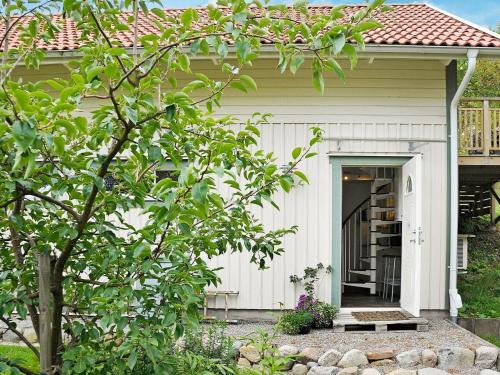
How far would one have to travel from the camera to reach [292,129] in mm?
7707

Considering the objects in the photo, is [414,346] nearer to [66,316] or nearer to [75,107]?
[66,316]

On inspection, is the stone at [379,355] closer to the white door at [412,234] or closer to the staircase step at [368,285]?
the white door at [412,234]

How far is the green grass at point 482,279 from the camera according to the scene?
7.84 meters

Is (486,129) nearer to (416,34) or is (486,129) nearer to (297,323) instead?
(416,34)

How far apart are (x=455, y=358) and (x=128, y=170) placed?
15.7 feet

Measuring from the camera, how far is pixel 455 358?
571cm

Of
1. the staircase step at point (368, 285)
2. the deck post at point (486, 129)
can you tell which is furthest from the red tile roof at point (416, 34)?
the staircase step at point (368, 285)

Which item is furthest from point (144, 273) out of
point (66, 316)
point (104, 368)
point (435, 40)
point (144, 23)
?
point (144, 23)

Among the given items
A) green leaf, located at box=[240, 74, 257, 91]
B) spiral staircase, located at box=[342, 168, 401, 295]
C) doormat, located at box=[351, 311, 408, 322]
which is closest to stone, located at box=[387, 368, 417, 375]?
doormat, located at box=[351, 311, 408, 322]

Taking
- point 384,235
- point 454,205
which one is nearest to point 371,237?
point 384,235

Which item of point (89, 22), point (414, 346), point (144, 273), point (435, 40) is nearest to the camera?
point (144, 273)

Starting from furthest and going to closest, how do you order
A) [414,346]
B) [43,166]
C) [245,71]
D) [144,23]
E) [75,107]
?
[144,23] < [245,71] < [414,346] < [43,166] < [75,107]

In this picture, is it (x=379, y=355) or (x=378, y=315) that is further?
(x=378, y=315)

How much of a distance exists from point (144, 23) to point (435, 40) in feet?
15.7
